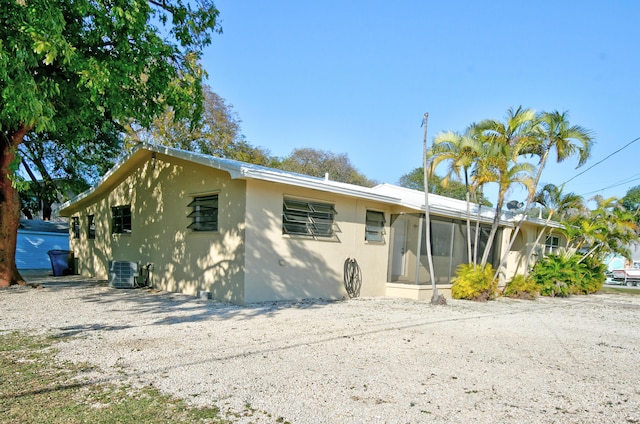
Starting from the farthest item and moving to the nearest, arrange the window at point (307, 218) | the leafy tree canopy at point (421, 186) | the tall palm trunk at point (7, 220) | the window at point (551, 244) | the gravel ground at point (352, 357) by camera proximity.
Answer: the leafy tree canopy at point (421, 186) → the window at point (551, 244) → the tall palm trunk at point (7, 220) → the window at point (307, 218) → the gravel ground at point (352, 357)

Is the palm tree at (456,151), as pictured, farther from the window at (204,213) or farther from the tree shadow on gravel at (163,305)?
the window at (204,213)

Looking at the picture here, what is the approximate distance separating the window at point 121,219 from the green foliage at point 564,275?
1290 cm

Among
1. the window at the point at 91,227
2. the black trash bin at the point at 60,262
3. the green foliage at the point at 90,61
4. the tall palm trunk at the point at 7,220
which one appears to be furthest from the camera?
the black trash bin at the point at 60,262

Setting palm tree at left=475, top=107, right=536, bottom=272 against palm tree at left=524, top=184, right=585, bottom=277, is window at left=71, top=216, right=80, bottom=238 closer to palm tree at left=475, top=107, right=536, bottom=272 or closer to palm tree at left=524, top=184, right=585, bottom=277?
palm tree at left=475, top=107, right=536, bottom=272

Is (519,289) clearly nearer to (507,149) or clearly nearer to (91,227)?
(507,149)

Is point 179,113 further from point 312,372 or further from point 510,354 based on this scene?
point 510,354

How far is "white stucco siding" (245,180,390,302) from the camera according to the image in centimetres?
917

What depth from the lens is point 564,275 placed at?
48.9 feet

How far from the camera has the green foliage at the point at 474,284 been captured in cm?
1177

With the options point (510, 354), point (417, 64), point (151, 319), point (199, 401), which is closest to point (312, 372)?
point (199, 401)

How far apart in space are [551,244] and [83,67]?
19.5 metres

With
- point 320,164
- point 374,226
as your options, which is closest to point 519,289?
point 374,226

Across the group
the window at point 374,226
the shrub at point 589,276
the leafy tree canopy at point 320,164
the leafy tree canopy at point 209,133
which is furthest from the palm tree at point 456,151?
the leafy tree canopy at point 320,164

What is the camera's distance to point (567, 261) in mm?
15336
